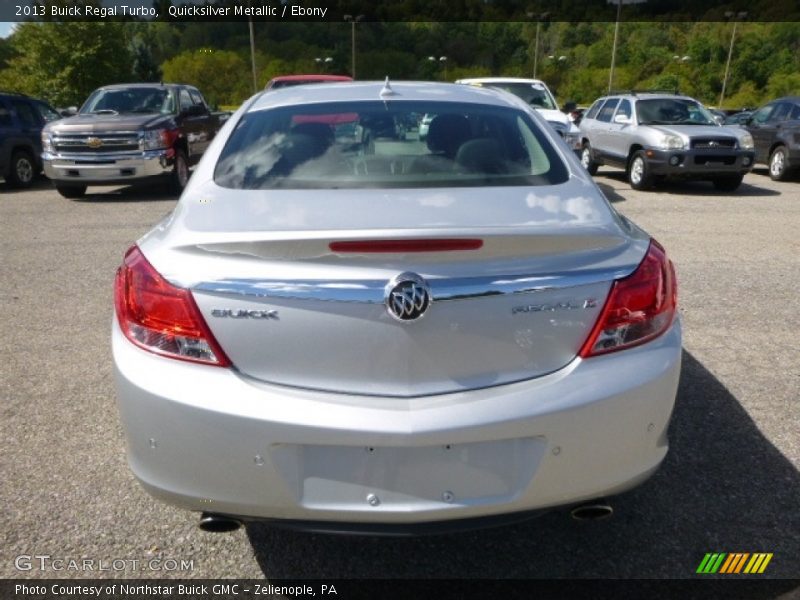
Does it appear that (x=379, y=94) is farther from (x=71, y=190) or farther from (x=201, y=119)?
(x=201, y=119)

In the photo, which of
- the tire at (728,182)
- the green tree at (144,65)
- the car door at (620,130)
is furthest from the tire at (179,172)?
the green tree at (144,65)

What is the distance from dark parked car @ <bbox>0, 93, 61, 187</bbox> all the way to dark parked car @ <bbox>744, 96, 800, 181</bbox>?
14680 mm

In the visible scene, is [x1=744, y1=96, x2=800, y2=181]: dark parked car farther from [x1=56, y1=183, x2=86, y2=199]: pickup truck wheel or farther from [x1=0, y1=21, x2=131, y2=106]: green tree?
[x1=0, y1=21, x2=131, y2=106]: green tree

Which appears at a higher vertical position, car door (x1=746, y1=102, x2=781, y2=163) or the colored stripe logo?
the colored stripe logo

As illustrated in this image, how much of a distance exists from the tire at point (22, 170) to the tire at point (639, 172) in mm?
11491

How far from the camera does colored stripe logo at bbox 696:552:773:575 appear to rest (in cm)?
255

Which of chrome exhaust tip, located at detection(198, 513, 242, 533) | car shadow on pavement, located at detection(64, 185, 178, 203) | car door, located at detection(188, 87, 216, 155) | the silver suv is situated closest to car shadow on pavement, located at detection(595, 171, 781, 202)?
the silver suv

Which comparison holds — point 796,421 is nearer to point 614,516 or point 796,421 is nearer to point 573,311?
point 614,516

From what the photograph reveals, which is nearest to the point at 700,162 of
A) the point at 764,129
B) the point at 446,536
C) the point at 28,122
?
the point at 764,129

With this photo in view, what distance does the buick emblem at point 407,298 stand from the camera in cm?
198

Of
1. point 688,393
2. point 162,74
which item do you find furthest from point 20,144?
point 162,74

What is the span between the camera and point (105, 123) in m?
11.3

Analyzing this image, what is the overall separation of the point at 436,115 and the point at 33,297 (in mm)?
4430

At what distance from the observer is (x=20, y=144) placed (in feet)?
44.4
